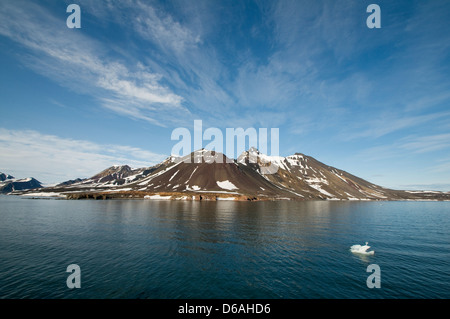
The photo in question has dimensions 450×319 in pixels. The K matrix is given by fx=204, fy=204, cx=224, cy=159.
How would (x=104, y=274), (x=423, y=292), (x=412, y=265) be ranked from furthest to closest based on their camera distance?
(x=412, y=265) < (x=104, y=274) < (x=423, y=292)

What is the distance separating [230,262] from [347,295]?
53.9ft

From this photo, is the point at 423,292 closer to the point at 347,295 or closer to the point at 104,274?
the point at 347,295

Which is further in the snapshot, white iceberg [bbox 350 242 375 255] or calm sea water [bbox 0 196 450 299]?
white iceberg [bbox 350 242 375 255]

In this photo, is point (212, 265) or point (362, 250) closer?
point (212, 265)

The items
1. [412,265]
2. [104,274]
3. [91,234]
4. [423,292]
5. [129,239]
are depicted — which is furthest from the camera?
[91,234]

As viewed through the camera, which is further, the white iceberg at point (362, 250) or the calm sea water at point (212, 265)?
the white iceberg at point (362, 250)
